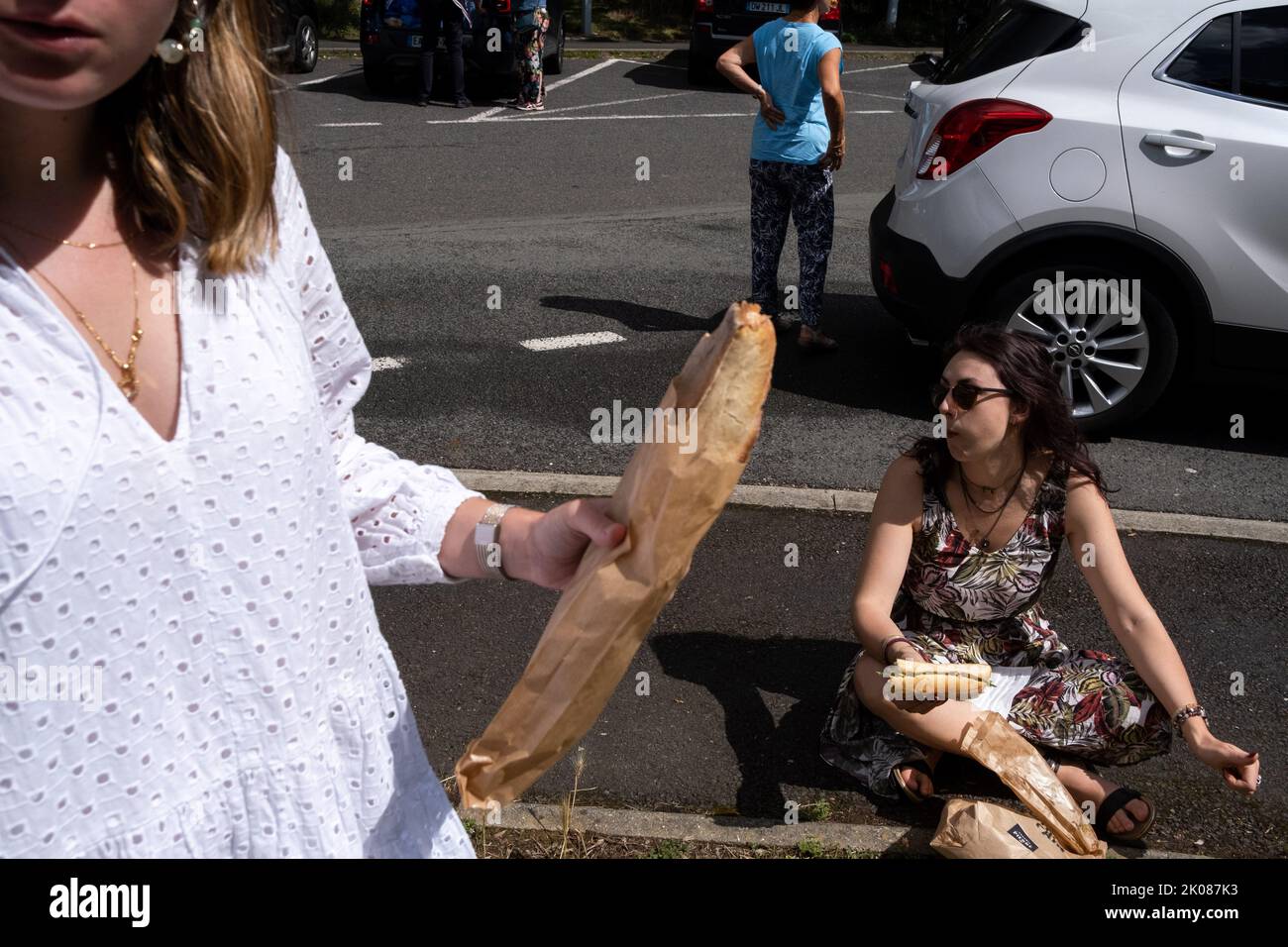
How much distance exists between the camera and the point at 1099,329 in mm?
5938

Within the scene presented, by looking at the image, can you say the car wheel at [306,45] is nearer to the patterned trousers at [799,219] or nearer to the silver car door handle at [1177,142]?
the patterned trousers at [799,219]

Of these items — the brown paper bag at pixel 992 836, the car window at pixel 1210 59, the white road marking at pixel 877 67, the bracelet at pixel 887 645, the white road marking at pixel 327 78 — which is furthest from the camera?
the white road marking at pixel 877 67

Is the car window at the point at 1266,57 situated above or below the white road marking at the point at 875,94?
above

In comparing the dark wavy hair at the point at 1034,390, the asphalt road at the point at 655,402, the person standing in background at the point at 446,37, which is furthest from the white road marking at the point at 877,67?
the dark wavy hair at the point at 1034,390

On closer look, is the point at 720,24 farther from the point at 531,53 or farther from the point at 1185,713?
the point at 1185,713

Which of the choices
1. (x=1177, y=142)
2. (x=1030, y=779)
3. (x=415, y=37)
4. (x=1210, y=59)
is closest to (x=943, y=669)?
(x=1030, y=779)

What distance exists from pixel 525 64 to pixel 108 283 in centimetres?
1397

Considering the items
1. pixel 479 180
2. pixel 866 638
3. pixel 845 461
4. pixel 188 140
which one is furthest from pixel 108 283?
pixel 479 180

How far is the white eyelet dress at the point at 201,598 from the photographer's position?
1.20 meters

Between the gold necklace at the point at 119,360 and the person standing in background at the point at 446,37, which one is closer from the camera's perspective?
the gold necklace at the point at 119,360

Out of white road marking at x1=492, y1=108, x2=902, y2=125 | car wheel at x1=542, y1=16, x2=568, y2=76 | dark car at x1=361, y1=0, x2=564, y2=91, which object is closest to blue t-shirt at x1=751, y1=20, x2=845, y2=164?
white road marking at x1=492, y1=108, x2=902, y2=125

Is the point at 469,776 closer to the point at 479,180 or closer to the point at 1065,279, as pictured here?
the point at 1065,279

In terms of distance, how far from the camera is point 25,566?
1169 mm

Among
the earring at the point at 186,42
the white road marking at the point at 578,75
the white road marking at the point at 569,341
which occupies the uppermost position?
the earring at the point at 186,42
